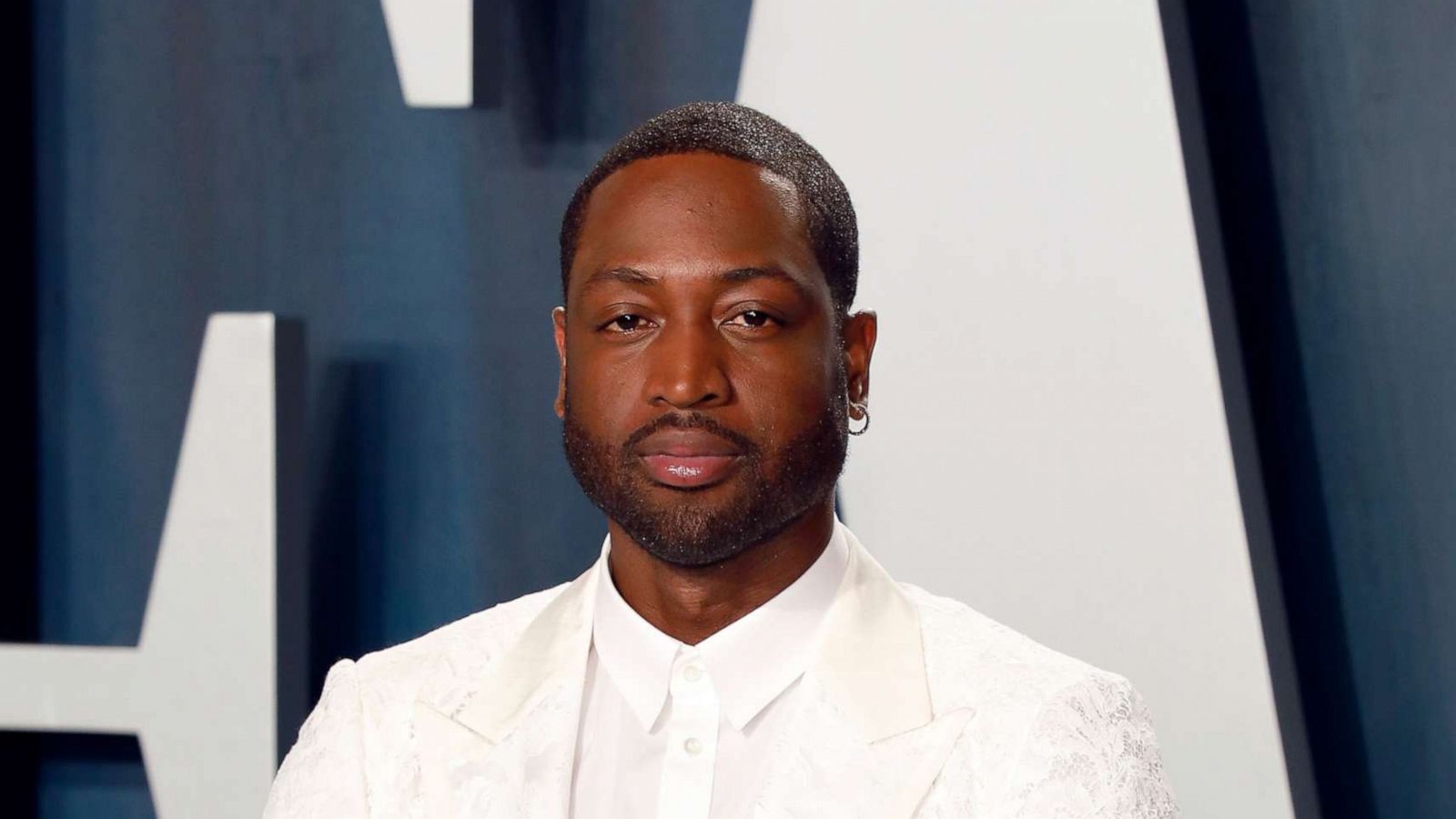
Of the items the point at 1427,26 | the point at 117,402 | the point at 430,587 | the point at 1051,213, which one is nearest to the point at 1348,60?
the point at 1427,26

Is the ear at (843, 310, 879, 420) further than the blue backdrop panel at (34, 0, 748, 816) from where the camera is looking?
No

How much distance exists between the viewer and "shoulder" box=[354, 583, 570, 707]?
1.37 metres

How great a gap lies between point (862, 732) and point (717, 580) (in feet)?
0.56

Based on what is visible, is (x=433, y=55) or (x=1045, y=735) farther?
(x=433, y=55)

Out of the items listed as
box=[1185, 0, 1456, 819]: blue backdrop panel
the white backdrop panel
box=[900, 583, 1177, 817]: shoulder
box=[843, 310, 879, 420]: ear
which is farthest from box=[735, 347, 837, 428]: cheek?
box=[1185, 0, 1456, 819]: blue backdrop panel

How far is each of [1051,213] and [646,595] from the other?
75 centimetres

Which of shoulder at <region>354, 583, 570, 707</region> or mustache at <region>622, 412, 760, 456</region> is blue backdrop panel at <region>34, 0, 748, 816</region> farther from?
mustache at <region>622, 412, 760, 456</region>

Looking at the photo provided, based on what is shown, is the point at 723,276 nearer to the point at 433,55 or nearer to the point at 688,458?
the point at 688,458

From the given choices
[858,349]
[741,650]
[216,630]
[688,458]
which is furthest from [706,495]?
[216,630]

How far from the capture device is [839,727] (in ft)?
4.15

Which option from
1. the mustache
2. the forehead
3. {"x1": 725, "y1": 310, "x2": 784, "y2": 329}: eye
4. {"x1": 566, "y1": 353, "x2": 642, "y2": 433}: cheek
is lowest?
the mustache

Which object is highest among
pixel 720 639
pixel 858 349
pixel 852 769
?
pixel 858 349

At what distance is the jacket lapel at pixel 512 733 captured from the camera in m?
1.29

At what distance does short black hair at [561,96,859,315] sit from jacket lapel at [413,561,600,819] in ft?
1.04
